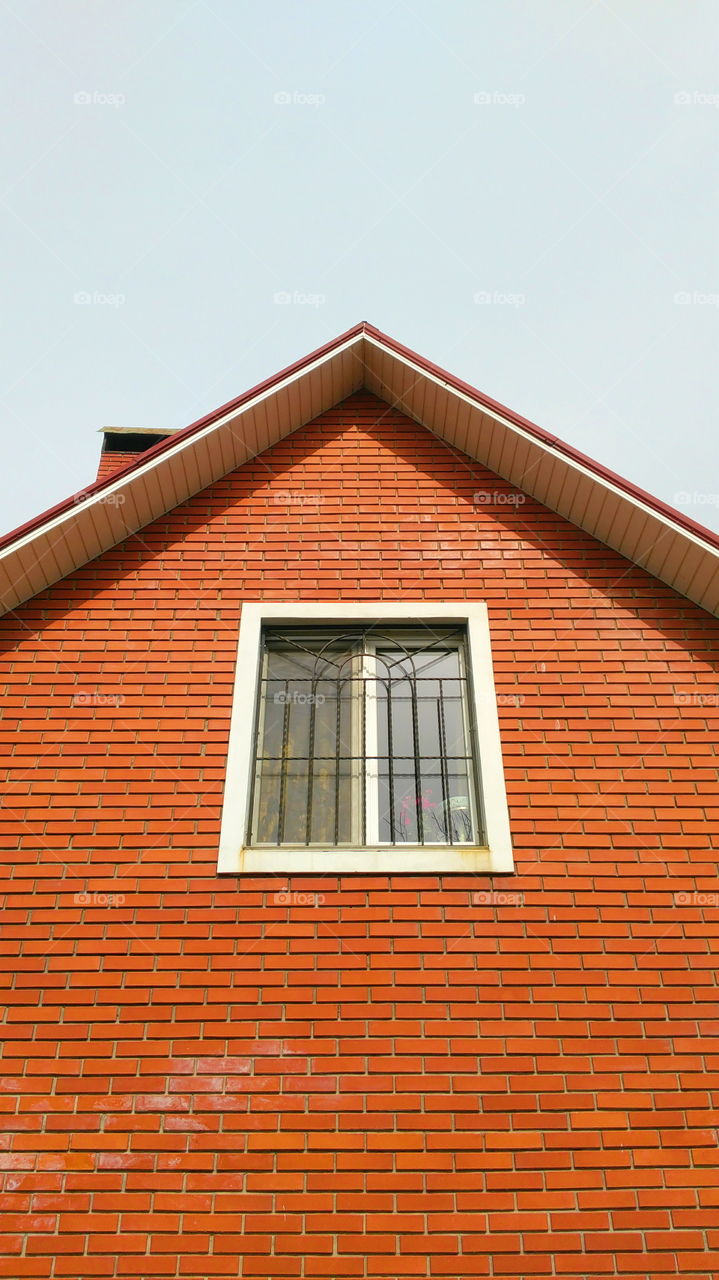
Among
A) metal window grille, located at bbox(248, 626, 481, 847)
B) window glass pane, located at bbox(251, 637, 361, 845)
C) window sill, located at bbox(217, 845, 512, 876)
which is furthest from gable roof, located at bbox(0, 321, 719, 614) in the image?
window sill, located at bbox(217, 845, 512, 876)

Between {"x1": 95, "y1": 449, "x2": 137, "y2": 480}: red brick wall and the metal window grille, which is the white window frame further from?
{"x1": 95, "y1": 449, "x2": 137, "y2": 480}: red brick wall

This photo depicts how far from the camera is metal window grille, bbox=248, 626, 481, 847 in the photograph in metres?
5.00

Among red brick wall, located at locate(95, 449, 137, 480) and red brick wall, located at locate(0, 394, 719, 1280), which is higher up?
red brick wall, located at locate(95, 449, 137, 480)

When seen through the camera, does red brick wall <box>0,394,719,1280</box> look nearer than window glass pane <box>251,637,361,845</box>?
Yes

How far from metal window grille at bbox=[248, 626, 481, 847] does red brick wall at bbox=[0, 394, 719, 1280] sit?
31 cm

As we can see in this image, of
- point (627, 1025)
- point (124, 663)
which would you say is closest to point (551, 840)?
point (627, 1025)

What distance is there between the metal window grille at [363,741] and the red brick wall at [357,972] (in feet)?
1.03

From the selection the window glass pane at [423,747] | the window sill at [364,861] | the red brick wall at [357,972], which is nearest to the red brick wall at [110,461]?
the red brick wall at [357,972]

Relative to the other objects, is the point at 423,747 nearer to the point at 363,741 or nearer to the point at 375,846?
the point at 363,741

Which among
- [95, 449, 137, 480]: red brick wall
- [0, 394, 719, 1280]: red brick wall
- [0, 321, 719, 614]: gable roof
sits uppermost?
[95, 449, 137, 480]: red brick wall

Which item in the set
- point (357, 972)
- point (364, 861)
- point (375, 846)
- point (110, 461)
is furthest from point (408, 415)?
point (110, 461)

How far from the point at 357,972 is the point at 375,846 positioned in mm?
707

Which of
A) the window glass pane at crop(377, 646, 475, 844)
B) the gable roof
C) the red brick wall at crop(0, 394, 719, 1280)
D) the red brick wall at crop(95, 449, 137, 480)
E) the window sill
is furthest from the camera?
the red brick wall at crop(95, 449, 137, 480)

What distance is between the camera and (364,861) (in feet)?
15.3
